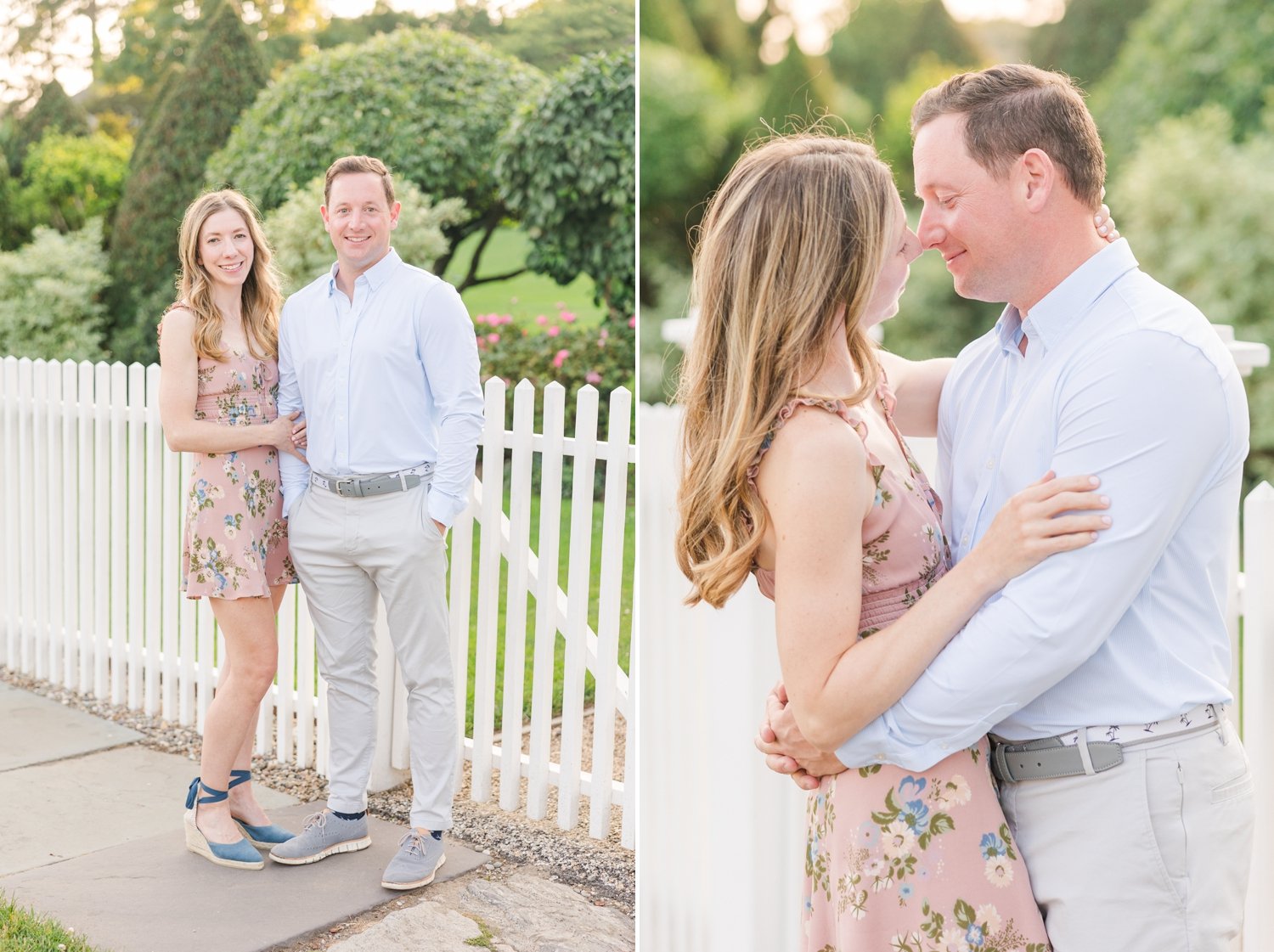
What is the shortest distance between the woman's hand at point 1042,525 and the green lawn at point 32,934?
2.72 metres

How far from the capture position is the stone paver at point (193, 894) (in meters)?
3.41

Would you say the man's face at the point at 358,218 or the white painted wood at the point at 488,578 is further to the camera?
the white painted wood at the point at 488,578

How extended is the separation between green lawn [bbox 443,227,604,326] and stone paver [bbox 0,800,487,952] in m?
6.56

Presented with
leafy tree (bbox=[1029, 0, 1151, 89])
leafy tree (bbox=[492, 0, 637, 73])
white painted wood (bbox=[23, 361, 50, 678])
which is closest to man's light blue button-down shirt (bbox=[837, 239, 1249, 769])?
white painted wood (bbox=[23, 361, 50, 678])

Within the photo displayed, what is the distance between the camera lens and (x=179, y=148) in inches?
418

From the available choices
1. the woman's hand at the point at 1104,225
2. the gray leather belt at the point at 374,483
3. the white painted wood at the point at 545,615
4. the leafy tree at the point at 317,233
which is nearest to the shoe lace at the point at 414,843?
the white painted wood at the point at 545,615

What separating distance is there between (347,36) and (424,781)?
13414 millimetres

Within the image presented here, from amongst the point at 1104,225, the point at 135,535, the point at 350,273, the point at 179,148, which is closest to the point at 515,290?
the point at 179,148

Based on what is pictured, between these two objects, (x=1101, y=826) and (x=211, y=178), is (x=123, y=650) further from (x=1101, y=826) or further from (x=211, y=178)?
(x=211, y=178)

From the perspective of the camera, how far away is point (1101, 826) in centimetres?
172

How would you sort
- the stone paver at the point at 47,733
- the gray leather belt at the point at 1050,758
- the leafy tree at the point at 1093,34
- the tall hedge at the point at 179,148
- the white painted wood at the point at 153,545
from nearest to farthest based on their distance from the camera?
the gray leather belt at the point at 1050,758 → the stone paver at the point at 47,733 → the white painted wood at the point at 153,545 → the leafy tree at the point at 1093,34 → the tall hedge at the point at 179,148

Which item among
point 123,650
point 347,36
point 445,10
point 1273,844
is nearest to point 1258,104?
point 1273,844

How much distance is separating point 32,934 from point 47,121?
40.6 feet

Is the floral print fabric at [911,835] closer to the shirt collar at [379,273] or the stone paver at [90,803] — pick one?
the shirt collar at [379,273]
